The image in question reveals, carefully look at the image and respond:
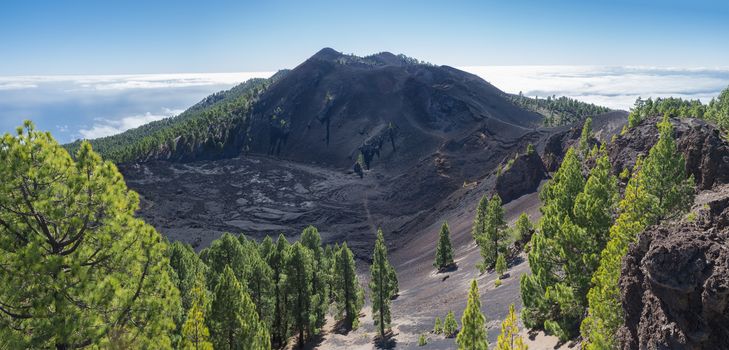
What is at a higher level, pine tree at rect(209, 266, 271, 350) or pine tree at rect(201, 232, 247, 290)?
pine tree at rect(209, 266, 271, 350)

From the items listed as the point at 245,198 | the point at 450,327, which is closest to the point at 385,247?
the point at 450,327

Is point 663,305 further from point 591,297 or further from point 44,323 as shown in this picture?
point 44,323

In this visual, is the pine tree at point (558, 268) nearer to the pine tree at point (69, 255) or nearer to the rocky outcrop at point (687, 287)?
the rocky outcrop at point (687, 287)

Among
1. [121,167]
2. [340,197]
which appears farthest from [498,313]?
[121,167]

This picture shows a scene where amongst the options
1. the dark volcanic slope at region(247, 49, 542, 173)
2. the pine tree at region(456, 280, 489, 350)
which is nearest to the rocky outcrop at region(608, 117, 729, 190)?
the pine tree at region(456, 280, 489, 350)

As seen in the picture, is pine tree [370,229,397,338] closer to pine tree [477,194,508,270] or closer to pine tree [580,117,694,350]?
pine tree [477,194,508,270]

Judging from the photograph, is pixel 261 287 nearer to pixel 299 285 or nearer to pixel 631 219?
pixel 299 285
